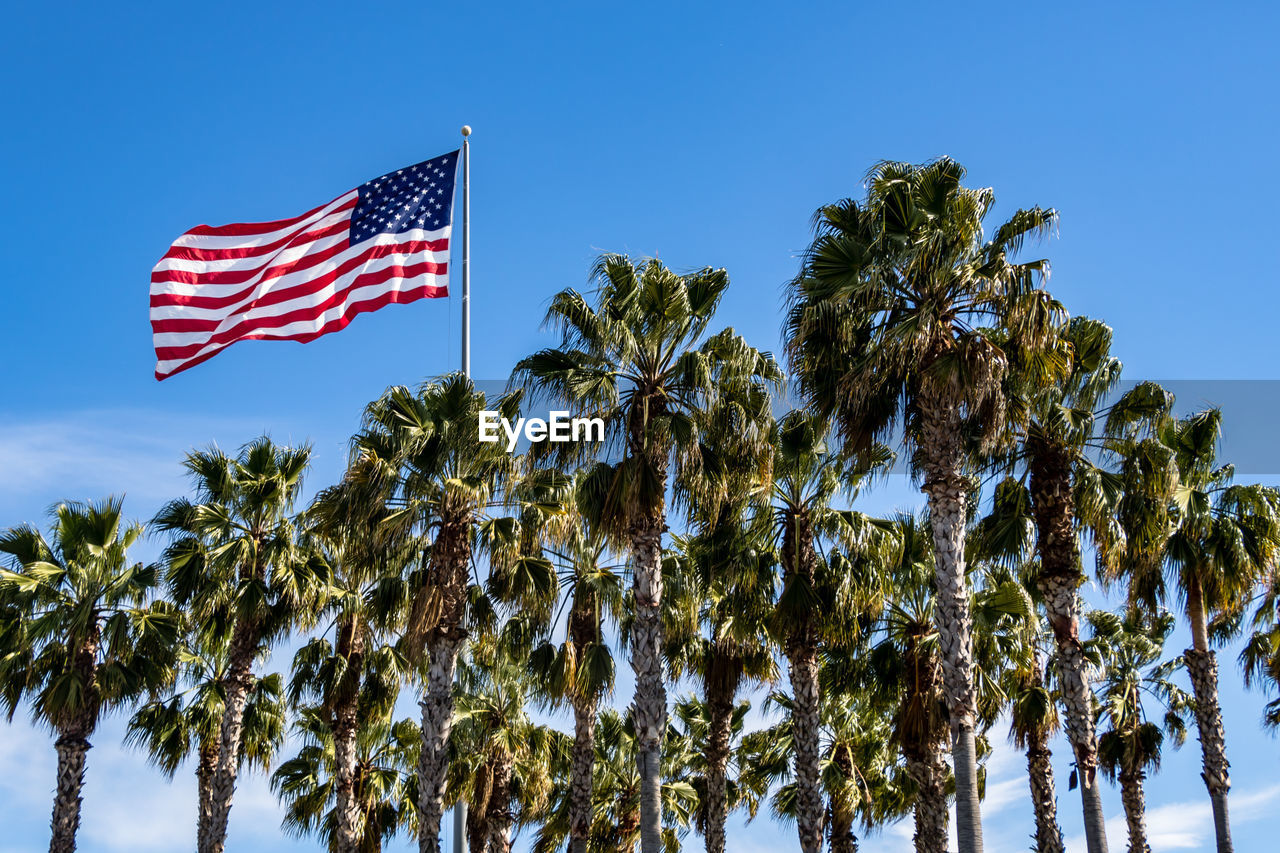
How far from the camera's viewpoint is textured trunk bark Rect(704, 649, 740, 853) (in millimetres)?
25656

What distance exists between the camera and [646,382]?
20.1 metres

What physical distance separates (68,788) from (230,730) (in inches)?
143

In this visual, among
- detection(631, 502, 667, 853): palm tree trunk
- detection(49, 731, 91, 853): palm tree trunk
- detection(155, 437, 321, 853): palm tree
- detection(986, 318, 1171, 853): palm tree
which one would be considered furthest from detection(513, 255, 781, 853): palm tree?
detection(49, 731, 91, 853): palm tree trunk

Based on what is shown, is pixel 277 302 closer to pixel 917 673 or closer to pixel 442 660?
pixel 442 660

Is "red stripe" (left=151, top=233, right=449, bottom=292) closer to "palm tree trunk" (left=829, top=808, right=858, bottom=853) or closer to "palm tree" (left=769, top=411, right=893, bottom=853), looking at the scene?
"palm tree" (left=769, top=411, right=893, bottom=853)

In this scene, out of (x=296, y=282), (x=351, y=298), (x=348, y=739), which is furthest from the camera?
(x=348, y=739)

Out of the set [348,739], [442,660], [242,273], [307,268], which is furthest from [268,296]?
[348,739]

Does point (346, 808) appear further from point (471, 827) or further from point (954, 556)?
point (954, 556)

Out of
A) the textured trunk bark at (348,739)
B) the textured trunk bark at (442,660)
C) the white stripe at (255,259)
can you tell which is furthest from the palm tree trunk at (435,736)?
the white stripe at (255,259)

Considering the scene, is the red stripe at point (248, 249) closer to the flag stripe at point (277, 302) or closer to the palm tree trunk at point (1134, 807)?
the flag stripe at point (277, 302)

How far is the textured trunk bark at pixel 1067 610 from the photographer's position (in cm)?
1895

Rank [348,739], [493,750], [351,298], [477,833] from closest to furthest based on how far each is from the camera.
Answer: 1. [351,298]
2. [348,739]
3. [493,750]
4. [477,833]

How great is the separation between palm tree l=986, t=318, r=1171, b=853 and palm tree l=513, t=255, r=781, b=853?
4.33 meters

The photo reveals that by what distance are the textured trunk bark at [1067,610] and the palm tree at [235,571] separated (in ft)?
50.0
